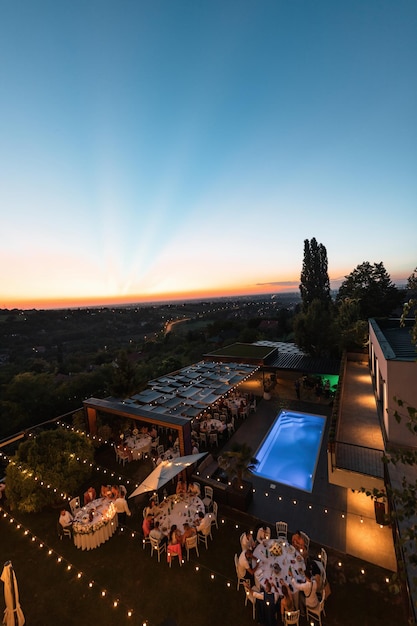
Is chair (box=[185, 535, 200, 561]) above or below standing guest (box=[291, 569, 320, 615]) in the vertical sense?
below

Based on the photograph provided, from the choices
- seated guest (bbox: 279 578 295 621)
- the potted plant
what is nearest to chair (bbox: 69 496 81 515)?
the potted plant

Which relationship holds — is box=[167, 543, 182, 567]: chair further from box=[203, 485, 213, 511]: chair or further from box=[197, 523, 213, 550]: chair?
box=[203, 485, 213, 511]: chair

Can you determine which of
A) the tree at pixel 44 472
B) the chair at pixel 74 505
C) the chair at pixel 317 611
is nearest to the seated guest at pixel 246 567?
the chair at pixel 317 611

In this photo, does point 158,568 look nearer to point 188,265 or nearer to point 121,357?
point 121,357

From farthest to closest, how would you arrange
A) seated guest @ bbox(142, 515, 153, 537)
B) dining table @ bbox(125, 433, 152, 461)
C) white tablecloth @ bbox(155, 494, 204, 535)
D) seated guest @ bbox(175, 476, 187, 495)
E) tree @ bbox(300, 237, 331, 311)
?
tree @ bbox(300, 237, 331, 311)
dining table @ bbox(125, 433, 152, 461)
seated guest @ bbox(175, 476, 187, 495)
white tablecloth @ bbox(155, 494, 204, 535)
seated guest @ bbox(142, 515, 153, 537)

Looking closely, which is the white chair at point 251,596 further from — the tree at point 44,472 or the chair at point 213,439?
the chair at point 213,439

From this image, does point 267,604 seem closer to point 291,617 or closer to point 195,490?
point 291,617

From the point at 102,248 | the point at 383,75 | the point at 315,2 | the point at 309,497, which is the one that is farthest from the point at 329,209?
the point at 309,497
